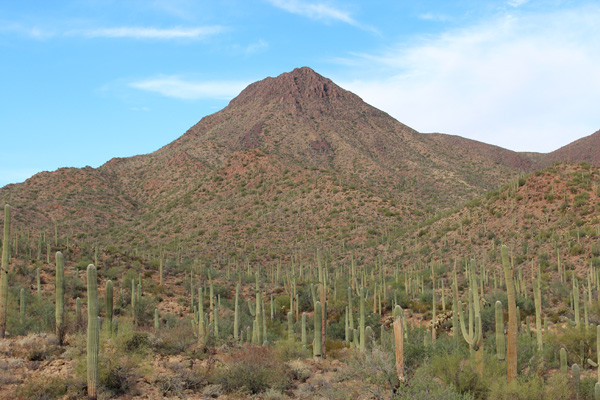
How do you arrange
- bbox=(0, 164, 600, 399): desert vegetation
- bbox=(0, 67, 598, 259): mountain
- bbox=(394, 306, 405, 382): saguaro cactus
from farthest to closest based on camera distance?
1. bbox=(0, 67, 598, 259): mountain
2. bbox=(0, 164, 600, 399): desert vegetation
3. bbox=(394, 306, 405, 382): saguaro cactus

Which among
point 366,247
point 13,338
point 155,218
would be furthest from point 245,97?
point 13,338

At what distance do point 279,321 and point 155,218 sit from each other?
3727cm

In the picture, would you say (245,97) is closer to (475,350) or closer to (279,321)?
(279,321)

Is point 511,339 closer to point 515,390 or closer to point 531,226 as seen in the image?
point 515,390

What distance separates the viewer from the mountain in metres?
47.2

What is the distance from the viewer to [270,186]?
57625 millimetres

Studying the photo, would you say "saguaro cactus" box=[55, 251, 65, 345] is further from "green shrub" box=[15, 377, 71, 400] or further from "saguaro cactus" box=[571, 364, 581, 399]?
"saguaro cactus" box=[571, 364, 581, 399]

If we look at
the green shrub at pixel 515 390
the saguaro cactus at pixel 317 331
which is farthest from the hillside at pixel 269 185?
the green shrub at pixel 515 390

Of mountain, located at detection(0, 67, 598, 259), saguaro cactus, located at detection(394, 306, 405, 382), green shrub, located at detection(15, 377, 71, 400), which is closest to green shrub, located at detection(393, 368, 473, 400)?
saguaro cactus, located at detection(394, 306, 405, 382)

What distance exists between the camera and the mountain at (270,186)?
4719 centimetres

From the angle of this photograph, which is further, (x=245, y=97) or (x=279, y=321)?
(x=245, y=97)

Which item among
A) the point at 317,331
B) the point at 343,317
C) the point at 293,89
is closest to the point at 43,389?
the point at 317,331

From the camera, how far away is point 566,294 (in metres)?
22.7

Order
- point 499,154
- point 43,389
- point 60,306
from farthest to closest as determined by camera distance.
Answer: point 499,154 → point 60,306 → point 43,389
